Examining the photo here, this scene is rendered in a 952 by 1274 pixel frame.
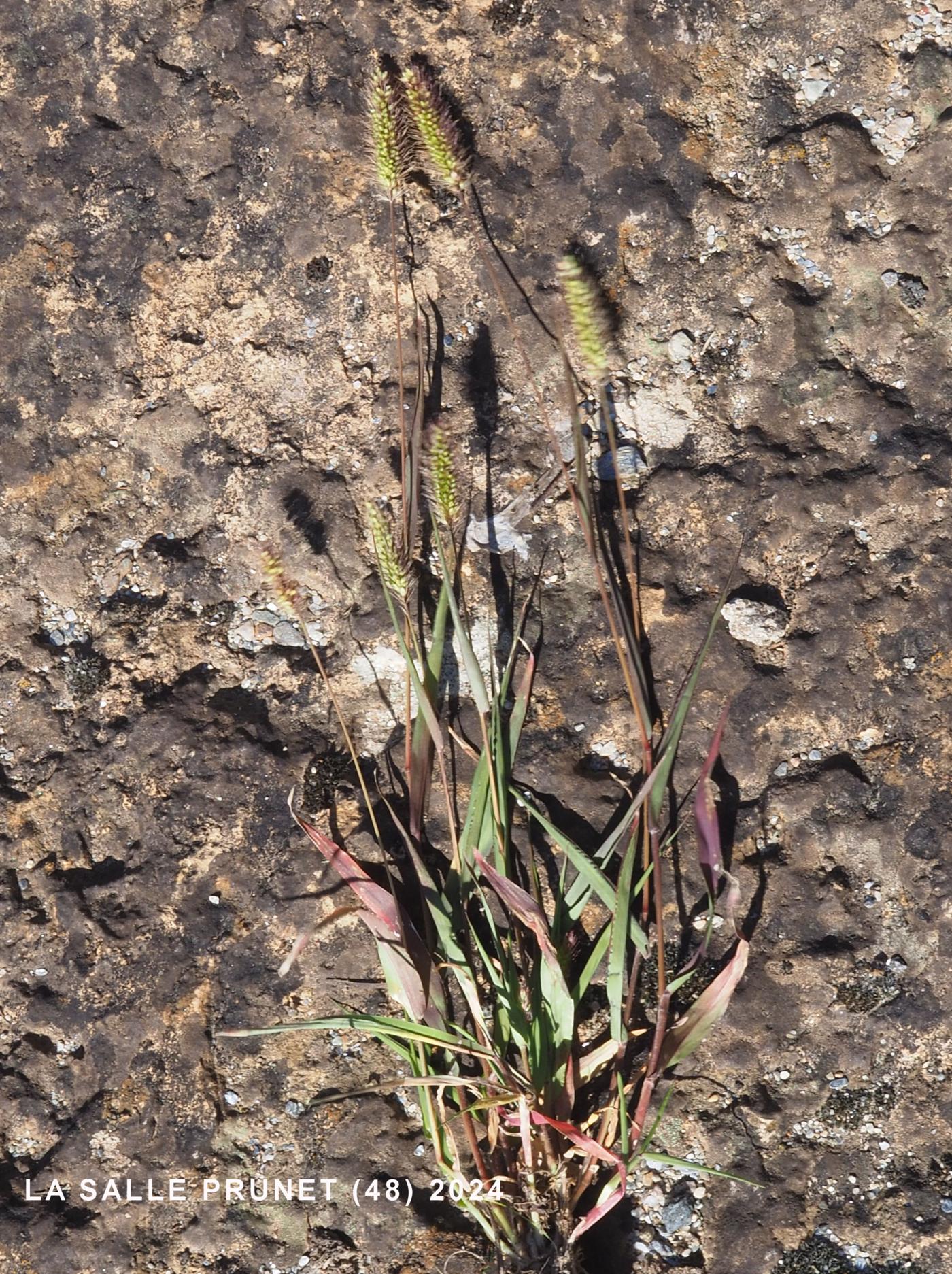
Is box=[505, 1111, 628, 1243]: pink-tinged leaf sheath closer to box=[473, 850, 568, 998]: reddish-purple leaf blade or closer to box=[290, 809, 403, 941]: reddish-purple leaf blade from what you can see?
box=[473, 850, 568, 998]: reddish-purple leaf blade

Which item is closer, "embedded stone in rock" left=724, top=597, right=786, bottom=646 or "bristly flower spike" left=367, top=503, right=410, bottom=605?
"bristly flower spike" left=367, top=503, right=410, bottom=605

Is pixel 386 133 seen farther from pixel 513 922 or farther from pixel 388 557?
pixel 513 922

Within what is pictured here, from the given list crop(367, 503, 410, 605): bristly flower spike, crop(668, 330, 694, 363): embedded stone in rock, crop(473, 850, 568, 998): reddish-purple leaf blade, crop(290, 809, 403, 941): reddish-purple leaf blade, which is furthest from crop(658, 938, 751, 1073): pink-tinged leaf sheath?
crop(668, 330, 694, 363): embedded stone in rock

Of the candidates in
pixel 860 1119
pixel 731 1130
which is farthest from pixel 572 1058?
pixel 860 1119

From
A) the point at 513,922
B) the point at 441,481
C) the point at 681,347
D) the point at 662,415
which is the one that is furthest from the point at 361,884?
the point at 681,347

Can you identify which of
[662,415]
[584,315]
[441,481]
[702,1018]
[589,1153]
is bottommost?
[589,1153]

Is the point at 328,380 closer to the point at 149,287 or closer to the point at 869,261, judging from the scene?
the point at 149,287

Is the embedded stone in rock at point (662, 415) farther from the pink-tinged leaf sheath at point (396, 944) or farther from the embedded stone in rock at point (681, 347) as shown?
the pink-tinged leaf sheath at point (396, 944)
